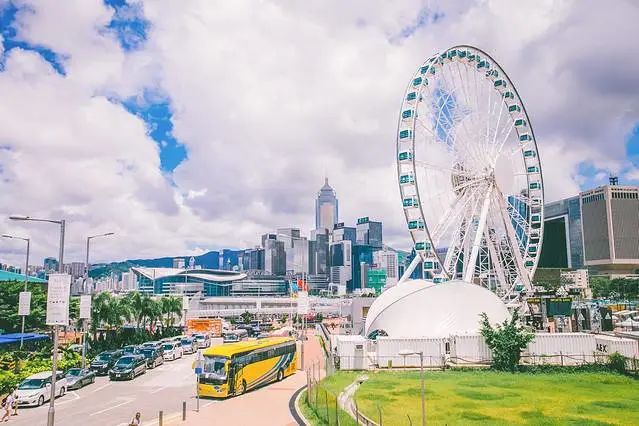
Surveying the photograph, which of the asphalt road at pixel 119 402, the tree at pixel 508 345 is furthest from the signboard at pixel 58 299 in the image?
the tree at pixel 508 345

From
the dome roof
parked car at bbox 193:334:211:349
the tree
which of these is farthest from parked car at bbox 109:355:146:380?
the tree

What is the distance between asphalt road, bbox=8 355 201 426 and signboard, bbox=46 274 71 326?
7.16 meters

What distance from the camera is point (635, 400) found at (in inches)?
1161

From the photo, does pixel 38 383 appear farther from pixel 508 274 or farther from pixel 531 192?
pixel 531 192

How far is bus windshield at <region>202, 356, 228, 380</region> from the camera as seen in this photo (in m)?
33.2

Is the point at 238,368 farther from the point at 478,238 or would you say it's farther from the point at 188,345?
the point at 478,238

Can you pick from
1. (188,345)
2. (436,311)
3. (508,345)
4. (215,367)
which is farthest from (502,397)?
(188,345)

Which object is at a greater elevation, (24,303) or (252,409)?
(24,303)

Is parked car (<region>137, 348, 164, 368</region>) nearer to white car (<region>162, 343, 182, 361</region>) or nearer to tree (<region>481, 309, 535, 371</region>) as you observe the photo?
white car (<region>162, 343, 182, 361</region>)

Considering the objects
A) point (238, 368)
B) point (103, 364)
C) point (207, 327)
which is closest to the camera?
point (238, 368)

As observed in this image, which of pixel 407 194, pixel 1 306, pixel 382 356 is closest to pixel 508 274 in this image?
pixel 407 194

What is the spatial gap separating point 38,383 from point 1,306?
3799 centimetres

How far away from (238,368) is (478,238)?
1173 inches

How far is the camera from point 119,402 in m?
32.3
